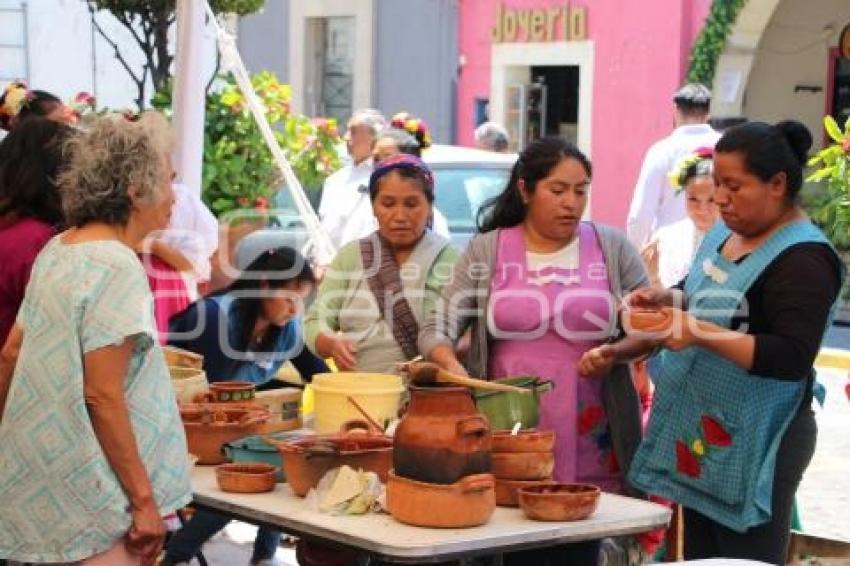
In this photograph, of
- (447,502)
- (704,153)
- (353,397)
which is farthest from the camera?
(704,153)

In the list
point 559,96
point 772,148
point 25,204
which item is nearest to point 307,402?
point 25,204

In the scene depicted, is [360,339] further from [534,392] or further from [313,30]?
[313,30]

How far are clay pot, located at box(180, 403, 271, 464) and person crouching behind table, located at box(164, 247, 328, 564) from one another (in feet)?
3.44

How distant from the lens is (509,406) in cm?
440

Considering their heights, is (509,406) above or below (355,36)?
below

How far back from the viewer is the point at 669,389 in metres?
4.60

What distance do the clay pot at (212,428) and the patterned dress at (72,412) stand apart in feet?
2.65

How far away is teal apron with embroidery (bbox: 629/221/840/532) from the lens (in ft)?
14.2

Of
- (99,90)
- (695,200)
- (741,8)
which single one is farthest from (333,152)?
(741,8)

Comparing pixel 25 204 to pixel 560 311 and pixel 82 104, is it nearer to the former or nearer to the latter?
pixel 560 311

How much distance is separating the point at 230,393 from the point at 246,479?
0.62m

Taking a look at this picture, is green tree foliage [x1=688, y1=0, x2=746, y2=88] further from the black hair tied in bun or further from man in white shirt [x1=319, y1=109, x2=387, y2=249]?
the black hair tied in bun

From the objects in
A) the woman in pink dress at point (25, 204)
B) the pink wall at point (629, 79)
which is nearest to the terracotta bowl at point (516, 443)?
the woman in pink dress at point (25, 204)

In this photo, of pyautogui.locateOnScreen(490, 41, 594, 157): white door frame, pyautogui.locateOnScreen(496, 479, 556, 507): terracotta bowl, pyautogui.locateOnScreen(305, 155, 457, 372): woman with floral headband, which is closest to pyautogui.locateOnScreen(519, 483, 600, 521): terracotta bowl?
pyautogui.locateOnScreen(496, 479, 556, 507): terracotta bowl
